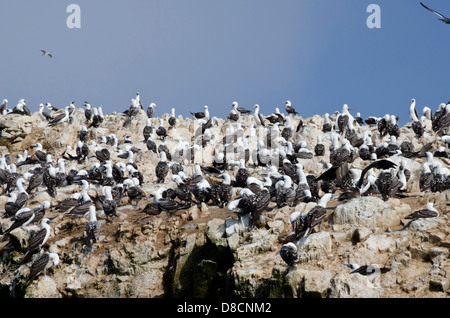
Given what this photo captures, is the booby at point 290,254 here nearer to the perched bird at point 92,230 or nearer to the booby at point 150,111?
the perched bird at point 92,230

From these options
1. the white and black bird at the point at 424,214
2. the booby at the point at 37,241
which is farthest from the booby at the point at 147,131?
the white and black bird at the point at 424,214

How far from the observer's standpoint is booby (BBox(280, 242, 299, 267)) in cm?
1725

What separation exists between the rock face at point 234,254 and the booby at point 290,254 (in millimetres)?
209

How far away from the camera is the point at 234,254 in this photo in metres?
19.8

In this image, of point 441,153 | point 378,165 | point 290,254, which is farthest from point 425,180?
point 290,254

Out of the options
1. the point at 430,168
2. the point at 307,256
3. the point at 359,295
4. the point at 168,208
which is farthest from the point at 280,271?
the point at 430,168

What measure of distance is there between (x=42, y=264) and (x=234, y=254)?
7.38 metres

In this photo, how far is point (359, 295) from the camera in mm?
15711

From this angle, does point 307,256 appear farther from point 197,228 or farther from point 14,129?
point 14,129

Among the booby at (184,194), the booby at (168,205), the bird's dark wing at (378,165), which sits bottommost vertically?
the booby at (168,205)

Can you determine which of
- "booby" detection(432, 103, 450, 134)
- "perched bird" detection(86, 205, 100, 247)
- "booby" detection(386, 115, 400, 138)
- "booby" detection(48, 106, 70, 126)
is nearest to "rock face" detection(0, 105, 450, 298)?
"perched bird" detection(86, 205, 100, 247)

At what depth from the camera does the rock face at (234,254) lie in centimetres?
1677

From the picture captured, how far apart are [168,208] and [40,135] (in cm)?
2151

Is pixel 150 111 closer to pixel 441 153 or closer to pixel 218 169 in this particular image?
pixel 218 169
